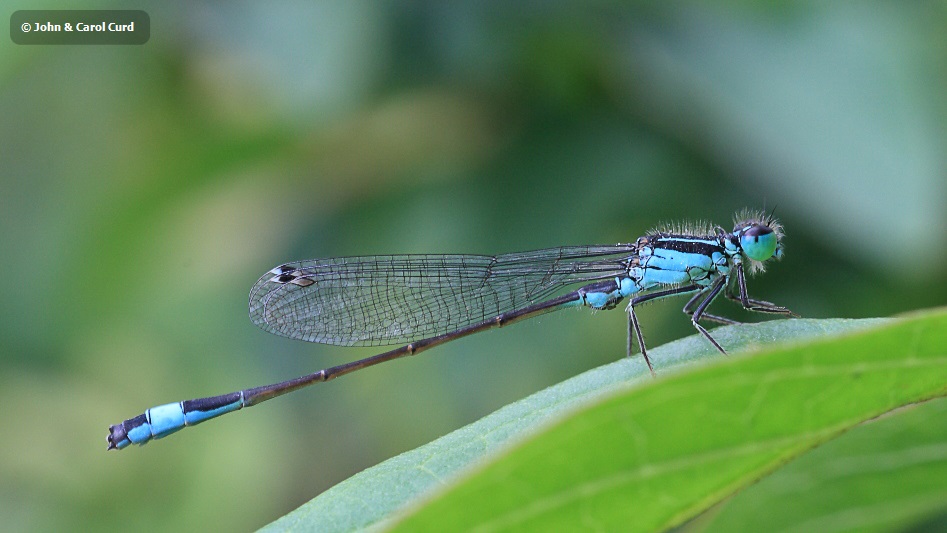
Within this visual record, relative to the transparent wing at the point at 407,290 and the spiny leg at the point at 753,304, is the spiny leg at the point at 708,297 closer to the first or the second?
the spiny leg at the point at 753,304

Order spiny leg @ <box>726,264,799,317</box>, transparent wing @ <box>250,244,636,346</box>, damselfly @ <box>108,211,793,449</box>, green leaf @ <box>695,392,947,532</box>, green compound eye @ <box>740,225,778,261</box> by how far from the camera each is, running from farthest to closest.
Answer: transparent wing @ <box>250,244,636,346</box> → damselfly @ <box>108,211,793,449</box> → green compound eye @ <box>740,225,778,261</box> → spiny leg @ <box>726,264,799,317</box> → green leaf @ <box>695,392,947,532</box>

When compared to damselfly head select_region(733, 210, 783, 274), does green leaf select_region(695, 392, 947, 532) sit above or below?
below

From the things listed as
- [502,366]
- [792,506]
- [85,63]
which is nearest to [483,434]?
[792,506]

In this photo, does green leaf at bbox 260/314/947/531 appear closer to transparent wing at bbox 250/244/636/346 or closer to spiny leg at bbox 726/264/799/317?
spiny leg at bbox 726/264/799/317

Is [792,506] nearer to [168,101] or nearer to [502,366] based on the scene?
[502,366]

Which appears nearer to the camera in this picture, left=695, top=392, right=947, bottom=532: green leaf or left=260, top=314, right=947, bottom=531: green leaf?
left=260, top=314, right=947, bottom=531: green leaf

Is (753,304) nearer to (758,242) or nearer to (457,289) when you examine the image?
(758,242)

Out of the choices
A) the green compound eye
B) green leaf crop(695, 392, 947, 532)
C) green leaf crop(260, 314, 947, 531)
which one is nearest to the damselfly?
the green compound eye

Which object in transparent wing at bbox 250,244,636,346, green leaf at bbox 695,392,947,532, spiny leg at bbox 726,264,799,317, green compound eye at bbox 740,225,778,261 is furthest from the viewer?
transparent wing at bbox 250,244,636,346
